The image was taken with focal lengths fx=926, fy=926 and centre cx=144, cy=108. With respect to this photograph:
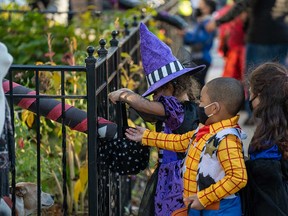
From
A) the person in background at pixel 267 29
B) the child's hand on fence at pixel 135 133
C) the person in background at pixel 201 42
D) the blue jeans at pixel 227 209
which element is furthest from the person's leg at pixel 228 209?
the person in background at pixel 201 42

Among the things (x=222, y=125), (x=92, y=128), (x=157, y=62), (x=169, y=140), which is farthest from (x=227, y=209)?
(x=157, y=62)

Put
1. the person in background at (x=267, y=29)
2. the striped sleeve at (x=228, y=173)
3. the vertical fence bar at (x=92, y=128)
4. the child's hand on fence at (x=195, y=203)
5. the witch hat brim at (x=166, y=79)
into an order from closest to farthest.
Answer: the striped sleeve at (x=228, y=173)
the child's hand on fence at (x=195, y=203)
the vertical fence bar at (x=92, y=128)
the witch hat brim at (x=166, y=79)
the person in background at (x=267, y=29)

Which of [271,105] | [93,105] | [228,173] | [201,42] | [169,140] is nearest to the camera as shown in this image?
[228,173]

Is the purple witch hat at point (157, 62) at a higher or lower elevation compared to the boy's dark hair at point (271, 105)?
higher

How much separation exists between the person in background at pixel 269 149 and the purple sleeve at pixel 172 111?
468 millimetres

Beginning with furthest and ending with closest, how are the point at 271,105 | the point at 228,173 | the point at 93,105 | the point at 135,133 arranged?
the point at 135,133 < the point at 93,105 < the point at 271,105 < the point at 228,173

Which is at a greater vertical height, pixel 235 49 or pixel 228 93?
pixel 235 49

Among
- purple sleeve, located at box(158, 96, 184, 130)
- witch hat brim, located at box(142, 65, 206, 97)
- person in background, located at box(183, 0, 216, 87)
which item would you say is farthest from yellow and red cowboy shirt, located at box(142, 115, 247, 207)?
person in background, located at box(183, 0, 216, 87)

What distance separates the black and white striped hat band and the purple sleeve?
0.32 feet

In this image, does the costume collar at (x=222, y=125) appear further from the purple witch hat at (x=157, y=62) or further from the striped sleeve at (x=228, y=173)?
the purple witch hat at (x=157, y=62)

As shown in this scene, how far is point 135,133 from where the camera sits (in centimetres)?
449

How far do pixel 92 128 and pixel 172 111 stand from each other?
1.33ft

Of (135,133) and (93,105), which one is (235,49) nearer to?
(135,133)

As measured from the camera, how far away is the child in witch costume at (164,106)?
14.6 ft
